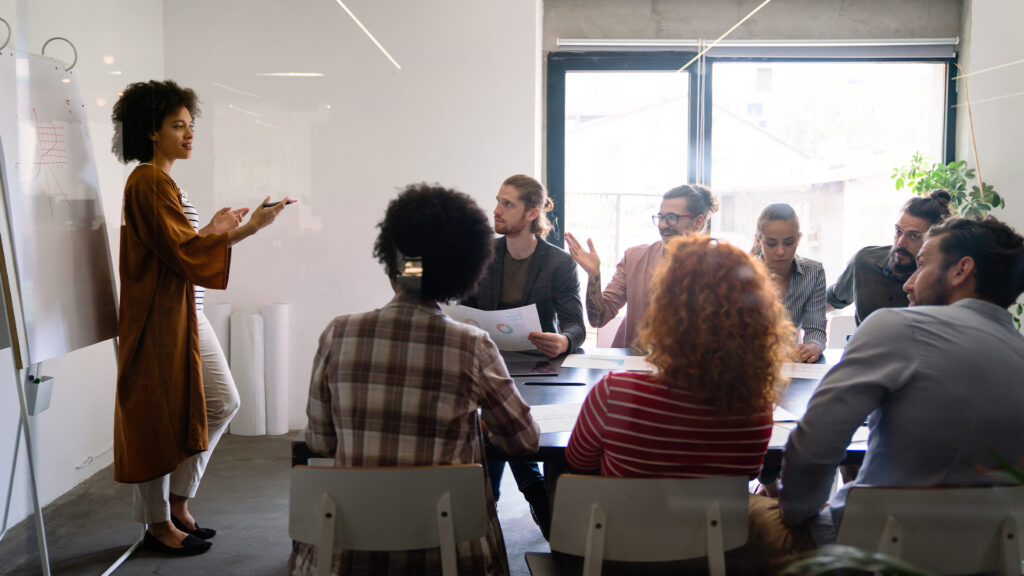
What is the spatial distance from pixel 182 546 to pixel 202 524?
0.90 feet

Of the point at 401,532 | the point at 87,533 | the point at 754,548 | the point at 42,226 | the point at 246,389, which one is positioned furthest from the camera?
the point at 246,389

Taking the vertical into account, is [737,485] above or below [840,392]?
below

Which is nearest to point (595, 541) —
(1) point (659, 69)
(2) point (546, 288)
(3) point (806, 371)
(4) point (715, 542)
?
(4) point (715, 542)

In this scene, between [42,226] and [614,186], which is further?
[614,186]

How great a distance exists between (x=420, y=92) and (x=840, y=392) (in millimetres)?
3082

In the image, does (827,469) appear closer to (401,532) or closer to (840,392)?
(840,392)

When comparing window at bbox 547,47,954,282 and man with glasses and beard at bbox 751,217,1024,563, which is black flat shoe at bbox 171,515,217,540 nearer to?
man with glasses and beard at bbox 751,217,1024,563

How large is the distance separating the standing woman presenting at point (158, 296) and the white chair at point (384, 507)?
4.19 feet

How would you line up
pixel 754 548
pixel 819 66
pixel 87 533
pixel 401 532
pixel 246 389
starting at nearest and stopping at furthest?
pixel 401 532
pixel 754 548
pixel 87 533
pixel 246 389
pixel 819 66

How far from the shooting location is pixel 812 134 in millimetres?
4703

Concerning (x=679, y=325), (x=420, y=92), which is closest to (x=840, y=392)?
(x=679, y=325)

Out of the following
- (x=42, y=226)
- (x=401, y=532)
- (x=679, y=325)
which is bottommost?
(x=401, y=532)

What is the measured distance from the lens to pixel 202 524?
2889 mm

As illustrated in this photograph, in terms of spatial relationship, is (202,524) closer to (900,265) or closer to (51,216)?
(51,216)
